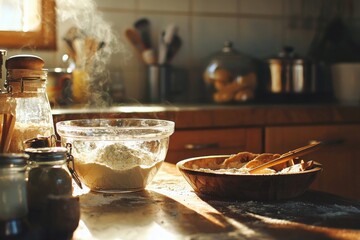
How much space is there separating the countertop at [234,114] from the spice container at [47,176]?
1262 millimetres

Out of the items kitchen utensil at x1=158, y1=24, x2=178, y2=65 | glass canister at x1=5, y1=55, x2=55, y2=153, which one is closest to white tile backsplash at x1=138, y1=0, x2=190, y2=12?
kitchen utensil at x1=158, y1=24, x2=178, y2=65

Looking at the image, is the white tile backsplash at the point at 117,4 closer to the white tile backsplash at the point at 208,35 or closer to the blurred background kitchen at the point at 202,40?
the blurred background kitchen at the point at 202,40

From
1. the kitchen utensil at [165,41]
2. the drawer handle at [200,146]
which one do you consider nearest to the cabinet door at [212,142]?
the drawer handle at [200,146]

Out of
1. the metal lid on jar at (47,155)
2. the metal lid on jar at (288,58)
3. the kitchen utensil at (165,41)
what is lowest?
the metal lid on jar at (47,155)

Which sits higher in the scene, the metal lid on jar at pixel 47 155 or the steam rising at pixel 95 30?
the steam rising at pixel 95 30

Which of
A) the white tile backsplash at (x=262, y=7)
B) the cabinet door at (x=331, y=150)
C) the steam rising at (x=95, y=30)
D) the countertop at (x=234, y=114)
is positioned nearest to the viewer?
the countertop at (x=234, y=114)

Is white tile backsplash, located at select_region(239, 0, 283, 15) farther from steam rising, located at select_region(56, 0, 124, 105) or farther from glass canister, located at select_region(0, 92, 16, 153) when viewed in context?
glass canister, located at select_region(0, 92, 16, 153)

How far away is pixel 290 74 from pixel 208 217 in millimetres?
2045

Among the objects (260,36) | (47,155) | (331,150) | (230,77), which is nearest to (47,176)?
(47,155)

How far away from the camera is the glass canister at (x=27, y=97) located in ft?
3.64

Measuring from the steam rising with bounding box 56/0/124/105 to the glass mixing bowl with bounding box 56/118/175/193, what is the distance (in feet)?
4.93

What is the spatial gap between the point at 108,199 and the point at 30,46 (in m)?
1.89

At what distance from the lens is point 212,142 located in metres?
2.40

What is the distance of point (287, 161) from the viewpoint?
1.19 meters
